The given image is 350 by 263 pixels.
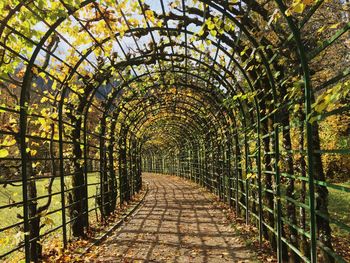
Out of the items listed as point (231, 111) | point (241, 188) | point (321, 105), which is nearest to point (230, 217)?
point (241, 188)

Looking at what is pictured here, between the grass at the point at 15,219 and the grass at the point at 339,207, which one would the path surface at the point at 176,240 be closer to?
the grass at the point at 15,219

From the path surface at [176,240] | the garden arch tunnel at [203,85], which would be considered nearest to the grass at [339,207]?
the garden arch tunnel at [203,85]

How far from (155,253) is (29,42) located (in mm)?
4214

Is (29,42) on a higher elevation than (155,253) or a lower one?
higher

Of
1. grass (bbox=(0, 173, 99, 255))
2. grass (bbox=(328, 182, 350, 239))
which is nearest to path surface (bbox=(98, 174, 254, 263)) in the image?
grass (bbox=(0, 173, 99, 255))

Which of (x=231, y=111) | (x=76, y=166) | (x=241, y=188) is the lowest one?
(x=241, y=188)

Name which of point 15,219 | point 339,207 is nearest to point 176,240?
point 15,219

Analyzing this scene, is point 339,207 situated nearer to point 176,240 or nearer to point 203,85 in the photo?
point 203,85

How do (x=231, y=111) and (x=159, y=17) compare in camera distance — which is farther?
(x=231, y=111)

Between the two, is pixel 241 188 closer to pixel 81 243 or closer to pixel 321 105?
pixel 81 243

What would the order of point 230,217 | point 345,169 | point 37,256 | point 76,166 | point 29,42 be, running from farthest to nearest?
point 345,169, point 230,217, point 76,166, point 37,256, point 29,42

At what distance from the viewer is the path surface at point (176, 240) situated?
626 centimetres

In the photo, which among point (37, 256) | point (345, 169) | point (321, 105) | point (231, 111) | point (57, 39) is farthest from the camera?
point (345, 169)

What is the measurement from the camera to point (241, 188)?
1030cm
